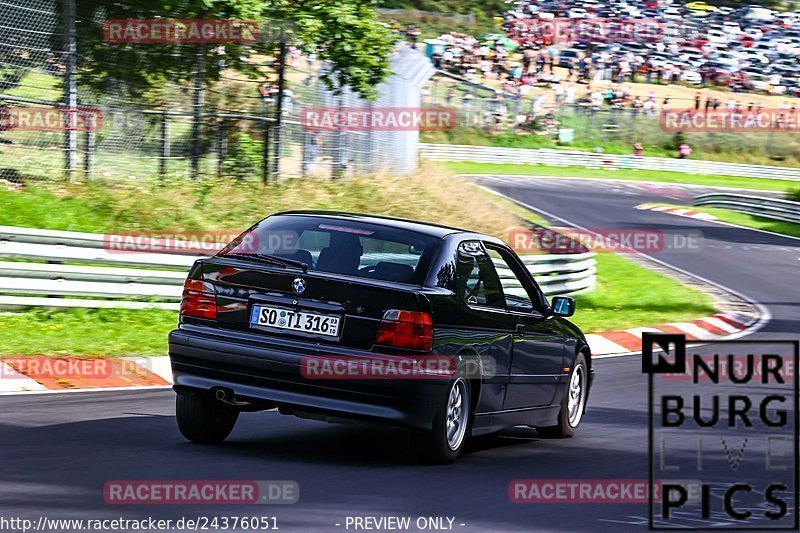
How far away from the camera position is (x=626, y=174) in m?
54.3

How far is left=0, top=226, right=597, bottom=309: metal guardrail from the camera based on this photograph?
1207cm

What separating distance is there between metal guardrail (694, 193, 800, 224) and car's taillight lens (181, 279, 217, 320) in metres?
34.4

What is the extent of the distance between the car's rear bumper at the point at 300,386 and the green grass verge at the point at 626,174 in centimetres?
4170

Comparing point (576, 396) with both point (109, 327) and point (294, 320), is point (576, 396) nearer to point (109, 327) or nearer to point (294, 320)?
point (294, 320)

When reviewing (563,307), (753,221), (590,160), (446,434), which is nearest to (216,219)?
(563,307)

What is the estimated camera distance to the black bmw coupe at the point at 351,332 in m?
6.46

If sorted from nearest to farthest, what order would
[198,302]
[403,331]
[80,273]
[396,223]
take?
[403,331] < [198,302] < [396,223] < [80,273]

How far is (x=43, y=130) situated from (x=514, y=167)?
38442 mm

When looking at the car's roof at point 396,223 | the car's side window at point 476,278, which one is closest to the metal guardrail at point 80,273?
the car's roof at point 396,223

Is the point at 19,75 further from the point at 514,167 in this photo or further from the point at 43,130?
the point at 514,167

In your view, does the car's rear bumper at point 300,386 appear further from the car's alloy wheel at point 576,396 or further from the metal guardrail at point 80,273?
the metal guardrail at point 80,273

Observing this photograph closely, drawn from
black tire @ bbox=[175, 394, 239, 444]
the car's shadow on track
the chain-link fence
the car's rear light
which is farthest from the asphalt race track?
the chain-link fence

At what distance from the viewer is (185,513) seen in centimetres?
520

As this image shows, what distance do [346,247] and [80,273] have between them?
20.3 ft
